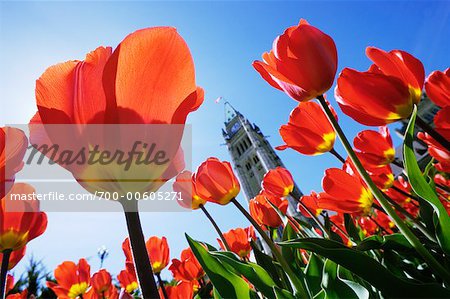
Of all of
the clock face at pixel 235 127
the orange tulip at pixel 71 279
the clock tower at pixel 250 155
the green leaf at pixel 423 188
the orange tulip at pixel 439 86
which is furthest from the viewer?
the clock face at pixel 235 127

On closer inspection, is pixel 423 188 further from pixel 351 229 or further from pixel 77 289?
pixel 77 289

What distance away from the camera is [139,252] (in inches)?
15.3

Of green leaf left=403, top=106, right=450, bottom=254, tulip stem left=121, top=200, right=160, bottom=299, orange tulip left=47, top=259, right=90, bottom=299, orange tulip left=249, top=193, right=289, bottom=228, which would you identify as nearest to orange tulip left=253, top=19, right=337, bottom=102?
green leaf left=403, top=106, right=450, bottom=254

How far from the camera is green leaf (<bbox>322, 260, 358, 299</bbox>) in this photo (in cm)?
71

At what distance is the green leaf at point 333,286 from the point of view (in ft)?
2.33

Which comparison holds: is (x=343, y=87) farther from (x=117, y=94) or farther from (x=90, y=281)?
(x=90, y=281)

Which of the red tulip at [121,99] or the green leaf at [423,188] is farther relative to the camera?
the green leaf at [423,188]

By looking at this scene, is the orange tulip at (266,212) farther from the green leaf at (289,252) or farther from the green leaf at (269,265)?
the green leaf at (269,265)

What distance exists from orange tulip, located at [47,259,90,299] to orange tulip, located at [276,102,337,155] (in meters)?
1.29

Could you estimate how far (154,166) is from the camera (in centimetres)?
45

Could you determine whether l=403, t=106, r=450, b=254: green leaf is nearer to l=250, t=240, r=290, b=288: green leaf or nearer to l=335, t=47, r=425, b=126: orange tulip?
l=335, t=47, r=425, b=126: orange tulip

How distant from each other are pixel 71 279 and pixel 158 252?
0.48 m

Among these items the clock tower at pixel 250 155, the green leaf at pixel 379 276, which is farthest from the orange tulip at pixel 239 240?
the clock tower at pixel 250 155

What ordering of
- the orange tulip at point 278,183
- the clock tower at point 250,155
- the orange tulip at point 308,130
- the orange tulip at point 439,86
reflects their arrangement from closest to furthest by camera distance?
the orange tulip at point 439,86
the orange tulip at point 308,130
the orange tulip at point 278,183
the clock tower at point 250,155
